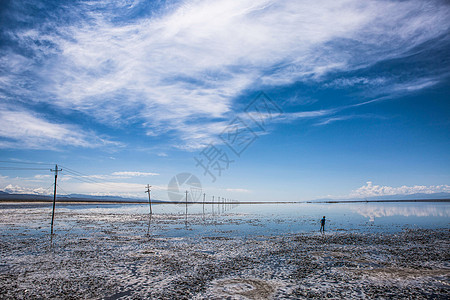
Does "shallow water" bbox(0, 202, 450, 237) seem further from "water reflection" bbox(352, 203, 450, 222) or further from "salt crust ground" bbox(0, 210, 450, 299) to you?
"salt crust ground" bbox(0, 210, 450, 299)

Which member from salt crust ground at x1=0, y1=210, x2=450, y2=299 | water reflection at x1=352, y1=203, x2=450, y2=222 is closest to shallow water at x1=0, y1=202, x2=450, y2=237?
water reflection at x1=352, y1=203, x2=450, y2=222

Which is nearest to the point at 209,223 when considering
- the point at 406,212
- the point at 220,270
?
the point at 220,270

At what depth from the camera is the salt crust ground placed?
44.4ft

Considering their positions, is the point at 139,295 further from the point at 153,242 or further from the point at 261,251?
the point at 153,242

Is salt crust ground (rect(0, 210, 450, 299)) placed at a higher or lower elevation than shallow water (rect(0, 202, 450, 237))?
higher

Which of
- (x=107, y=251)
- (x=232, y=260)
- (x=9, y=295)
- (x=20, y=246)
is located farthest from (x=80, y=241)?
(x=232, y=260)

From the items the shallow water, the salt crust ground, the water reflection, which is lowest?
the water reflection

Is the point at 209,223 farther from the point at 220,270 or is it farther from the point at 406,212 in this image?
the point at 406,212

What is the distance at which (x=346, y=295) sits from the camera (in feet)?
43.8

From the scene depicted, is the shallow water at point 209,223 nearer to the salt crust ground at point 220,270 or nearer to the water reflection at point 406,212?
the water reflection at point 406,212

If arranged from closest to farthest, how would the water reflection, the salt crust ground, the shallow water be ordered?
the salt crust ground → the shallow water → the water reflection

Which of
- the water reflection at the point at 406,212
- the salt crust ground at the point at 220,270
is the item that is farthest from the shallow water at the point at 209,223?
the salt crust ground at the point at 220,270

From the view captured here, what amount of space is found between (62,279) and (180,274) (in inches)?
283

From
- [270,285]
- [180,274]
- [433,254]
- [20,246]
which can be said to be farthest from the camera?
[20,246]
